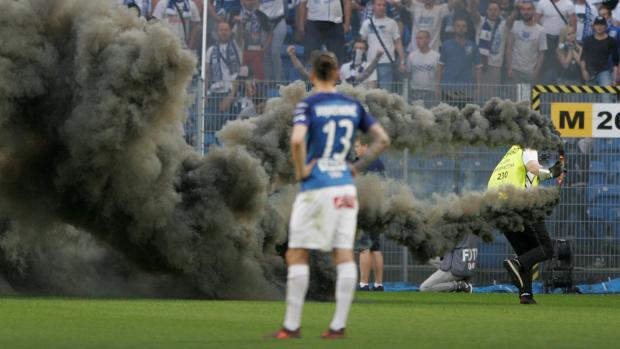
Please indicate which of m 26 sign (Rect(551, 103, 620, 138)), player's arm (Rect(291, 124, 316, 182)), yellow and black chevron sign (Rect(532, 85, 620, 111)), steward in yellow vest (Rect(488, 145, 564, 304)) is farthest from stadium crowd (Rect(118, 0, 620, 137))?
player's arm (Rect(291, 124, 316, 182))

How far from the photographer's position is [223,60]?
26406 mm

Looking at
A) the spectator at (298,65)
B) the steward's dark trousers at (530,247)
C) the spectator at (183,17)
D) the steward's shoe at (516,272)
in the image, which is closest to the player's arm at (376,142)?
the steward's dark trousers at (530,247)

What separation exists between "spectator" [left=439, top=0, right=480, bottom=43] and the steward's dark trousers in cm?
753

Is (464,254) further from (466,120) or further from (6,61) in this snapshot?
(6,61)

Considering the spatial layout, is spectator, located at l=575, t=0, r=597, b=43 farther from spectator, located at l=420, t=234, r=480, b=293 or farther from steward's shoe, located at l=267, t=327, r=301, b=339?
steward's shoe, located at l=267, t=327, r=301, b=339

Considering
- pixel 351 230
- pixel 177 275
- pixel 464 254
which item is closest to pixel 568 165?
pixel 464 254

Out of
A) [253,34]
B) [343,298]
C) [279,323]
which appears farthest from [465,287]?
[343,298]

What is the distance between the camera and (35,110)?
19.6m

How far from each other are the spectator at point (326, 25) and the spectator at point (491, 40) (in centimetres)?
270

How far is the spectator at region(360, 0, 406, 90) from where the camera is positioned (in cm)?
2625

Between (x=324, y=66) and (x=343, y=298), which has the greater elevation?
(x=324, y=66)

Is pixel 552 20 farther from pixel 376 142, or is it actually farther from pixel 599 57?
pixel 376 142

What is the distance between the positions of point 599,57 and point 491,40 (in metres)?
2.18

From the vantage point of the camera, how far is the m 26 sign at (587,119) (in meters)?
24.4
